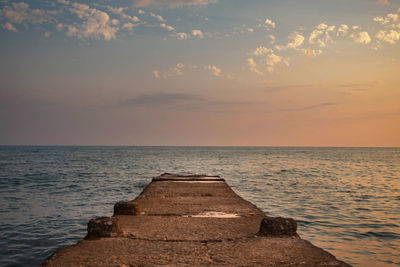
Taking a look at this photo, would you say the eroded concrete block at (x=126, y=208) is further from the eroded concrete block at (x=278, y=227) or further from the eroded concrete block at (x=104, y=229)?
the eroded concrete block at (x=278, y=227)

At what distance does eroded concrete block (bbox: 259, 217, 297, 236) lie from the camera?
4191 mm

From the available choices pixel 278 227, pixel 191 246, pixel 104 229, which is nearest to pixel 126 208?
pixel 104 229

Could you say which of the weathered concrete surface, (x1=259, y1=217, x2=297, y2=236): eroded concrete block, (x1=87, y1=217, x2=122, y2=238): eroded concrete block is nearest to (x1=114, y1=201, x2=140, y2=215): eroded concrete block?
the weathered concrete surface

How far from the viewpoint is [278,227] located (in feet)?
13.8

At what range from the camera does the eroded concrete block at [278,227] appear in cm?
419

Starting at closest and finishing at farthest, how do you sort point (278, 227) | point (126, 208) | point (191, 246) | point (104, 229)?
point (191, 246) → point (104, 229) → point (278, 227) → point (126, 208)

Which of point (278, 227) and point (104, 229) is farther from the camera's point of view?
point (278, 227)

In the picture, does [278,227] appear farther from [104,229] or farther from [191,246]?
[104,229]

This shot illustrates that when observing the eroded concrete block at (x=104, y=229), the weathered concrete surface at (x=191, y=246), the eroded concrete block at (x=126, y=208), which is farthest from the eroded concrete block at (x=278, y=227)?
the eroded concrete block at (x=126, y=208)

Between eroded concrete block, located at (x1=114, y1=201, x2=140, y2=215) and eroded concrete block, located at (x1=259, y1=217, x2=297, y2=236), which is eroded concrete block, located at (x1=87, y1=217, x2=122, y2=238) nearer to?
eroded concrete block, located at (x1=114, y1=201, x2=140, y2=215)

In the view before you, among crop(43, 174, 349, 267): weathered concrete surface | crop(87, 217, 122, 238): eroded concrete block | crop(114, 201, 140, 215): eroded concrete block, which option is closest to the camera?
crop(43, 174, 349, 267): weathered concrete surface

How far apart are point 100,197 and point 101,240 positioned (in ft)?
33.7

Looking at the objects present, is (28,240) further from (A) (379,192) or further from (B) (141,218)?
(A) (379,192)

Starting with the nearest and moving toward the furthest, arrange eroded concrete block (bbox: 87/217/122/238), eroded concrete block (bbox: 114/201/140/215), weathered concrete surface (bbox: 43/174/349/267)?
1. weathered concrete surface (bbox: 43/174/349/267)
2. eroded concrete block (bbox: 87/217/122/238)
3. eroded concrete block (bbox: 114/201/140/215)
